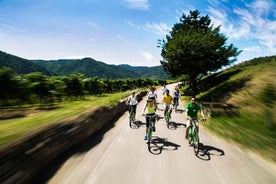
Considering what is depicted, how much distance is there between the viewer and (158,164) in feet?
23.5

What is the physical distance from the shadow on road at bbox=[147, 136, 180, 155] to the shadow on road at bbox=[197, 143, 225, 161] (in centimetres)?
110

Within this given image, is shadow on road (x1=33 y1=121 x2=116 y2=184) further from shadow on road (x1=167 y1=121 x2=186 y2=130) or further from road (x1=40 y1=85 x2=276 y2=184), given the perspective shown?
shadow on road (x1=167 y1=121 x2=186 y2=130)

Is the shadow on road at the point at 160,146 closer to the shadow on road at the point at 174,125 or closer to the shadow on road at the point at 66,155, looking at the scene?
the shadow on road at the point at 66,155

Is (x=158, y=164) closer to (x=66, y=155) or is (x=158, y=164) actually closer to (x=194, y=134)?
(x=194, y=134)

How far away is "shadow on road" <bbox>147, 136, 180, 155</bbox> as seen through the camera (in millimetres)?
8633

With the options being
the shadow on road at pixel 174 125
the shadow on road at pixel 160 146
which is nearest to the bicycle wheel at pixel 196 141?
the shadow on road at pixel 160 146

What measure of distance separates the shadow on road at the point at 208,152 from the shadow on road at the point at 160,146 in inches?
43.2

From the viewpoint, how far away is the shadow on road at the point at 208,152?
8002mm

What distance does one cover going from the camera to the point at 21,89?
22234 mm

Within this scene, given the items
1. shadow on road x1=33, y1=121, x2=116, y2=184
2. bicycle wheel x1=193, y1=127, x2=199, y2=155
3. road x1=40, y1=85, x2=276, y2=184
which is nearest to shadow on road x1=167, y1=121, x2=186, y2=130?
road x1=40, y1=85, x2=276, y2=184

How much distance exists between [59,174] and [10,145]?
1673mm

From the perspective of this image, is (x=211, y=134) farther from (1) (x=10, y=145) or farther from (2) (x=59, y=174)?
(1) (x=10, y=145)

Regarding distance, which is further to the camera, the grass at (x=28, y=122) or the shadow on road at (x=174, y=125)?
the shadow on road at (x=174, y=125)

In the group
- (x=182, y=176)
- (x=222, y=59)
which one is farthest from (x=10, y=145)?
(x=222, y=59)
